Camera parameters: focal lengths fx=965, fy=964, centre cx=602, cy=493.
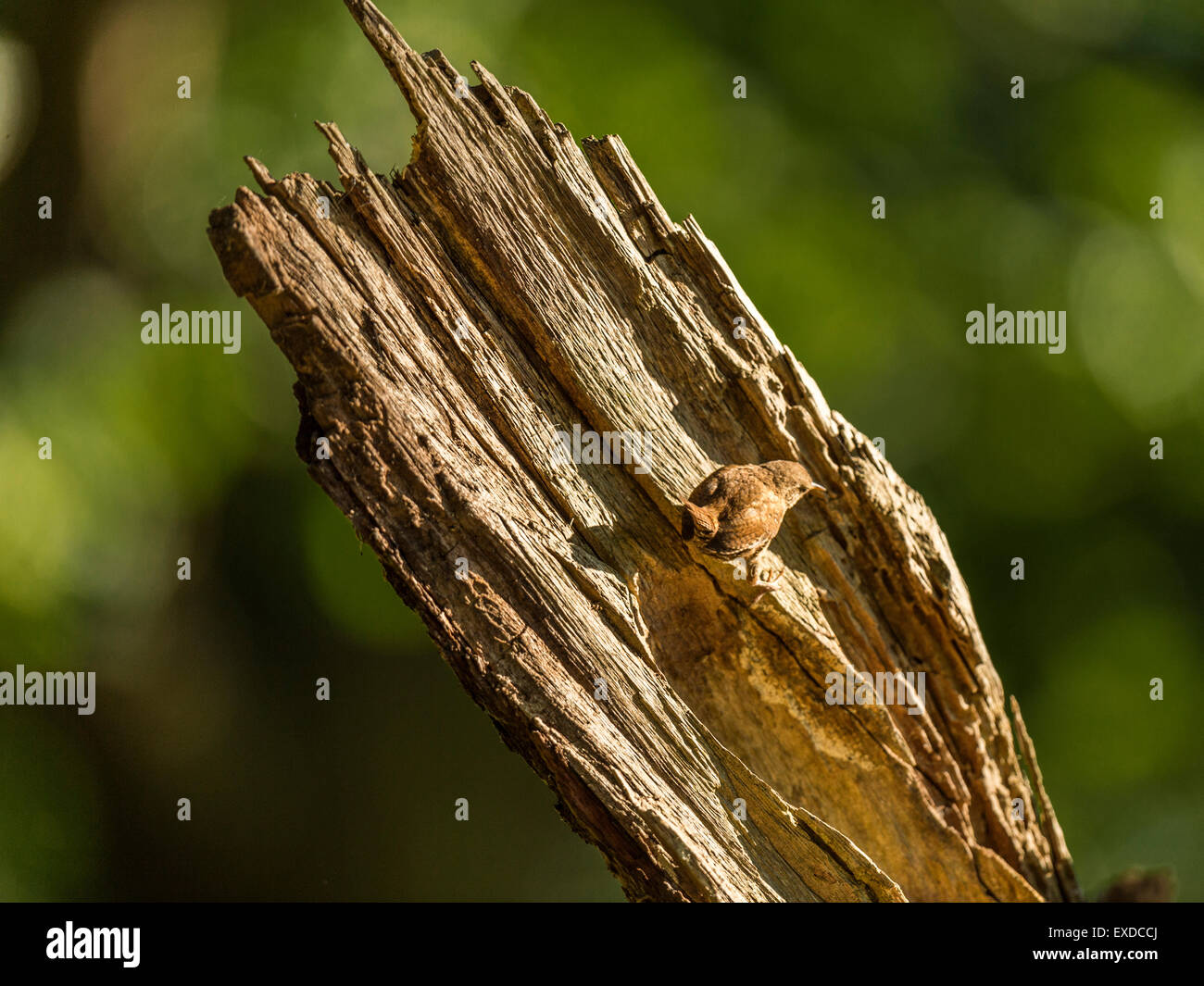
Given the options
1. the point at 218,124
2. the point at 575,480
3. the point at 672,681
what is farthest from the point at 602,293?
the point at 218,124

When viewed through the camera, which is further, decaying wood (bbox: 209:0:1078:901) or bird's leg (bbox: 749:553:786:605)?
bird's leg (bbox: 749:553:786:605)

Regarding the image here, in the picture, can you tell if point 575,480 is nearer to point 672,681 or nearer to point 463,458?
point 463,458
